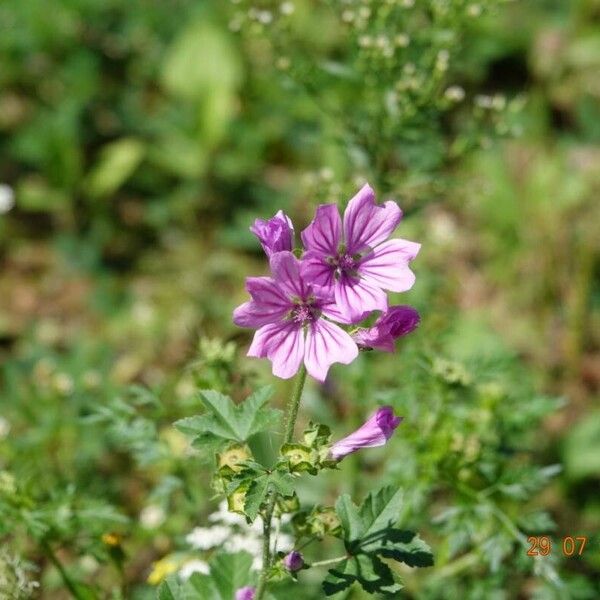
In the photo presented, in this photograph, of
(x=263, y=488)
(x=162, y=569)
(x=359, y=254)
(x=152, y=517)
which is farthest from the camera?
(x=152, y=517)

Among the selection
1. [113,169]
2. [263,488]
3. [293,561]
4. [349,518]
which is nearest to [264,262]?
[113,169]

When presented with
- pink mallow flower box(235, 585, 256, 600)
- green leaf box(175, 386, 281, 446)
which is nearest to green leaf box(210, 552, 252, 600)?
pink mallow flower box(235, 585, 256, 600)

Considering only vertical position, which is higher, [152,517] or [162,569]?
[152,517]

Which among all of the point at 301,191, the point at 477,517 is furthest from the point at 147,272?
the point at 477,517

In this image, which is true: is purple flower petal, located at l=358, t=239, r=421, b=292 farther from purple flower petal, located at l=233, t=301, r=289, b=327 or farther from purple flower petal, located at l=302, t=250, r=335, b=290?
purple flower petal, located at l=233, t=301, r=289, b=327

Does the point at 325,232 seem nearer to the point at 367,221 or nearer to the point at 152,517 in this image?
the point at 367,221

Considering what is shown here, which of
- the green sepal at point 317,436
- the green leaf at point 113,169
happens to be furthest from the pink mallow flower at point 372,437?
the green leaf at point 113,169
